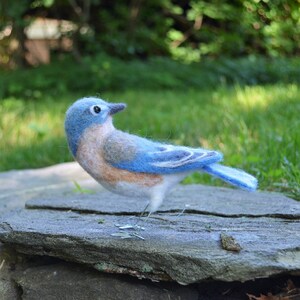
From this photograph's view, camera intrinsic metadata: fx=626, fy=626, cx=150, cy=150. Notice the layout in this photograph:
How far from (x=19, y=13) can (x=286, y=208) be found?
5901mm

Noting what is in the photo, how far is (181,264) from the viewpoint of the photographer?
182 cm

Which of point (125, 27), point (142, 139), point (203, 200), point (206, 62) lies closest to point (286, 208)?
point (203, 200)

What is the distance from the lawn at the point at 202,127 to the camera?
10.4ft

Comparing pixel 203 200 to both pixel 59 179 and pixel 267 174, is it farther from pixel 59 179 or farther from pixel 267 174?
pixel 59 179

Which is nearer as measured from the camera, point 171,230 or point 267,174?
point 171,230

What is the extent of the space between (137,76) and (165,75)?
345 millimetres

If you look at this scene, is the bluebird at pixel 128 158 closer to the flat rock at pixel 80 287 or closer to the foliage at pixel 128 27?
the flat rock at pixel 80 287

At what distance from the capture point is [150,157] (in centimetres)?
185

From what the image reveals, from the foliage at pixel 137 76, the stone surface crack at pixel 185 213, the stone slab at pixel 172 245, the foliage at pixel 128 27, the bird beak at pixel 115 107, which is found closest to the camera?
the stone slab at pixel 172 245

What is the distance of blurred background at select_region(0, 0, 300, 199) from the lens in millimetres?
3420

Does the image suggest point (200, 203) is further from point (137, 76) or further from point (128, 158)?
point (137, 76)

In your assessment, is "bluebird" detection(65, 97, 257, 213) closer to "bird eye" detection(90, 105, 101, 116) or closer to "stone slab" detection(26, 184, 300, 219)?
"bird eye" detection(90, 105, 101, 116)

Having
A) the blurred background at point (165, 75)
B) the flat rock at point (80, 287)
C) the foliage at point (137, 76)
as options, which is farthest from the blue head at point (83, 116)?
the foliage at point (137, 76)

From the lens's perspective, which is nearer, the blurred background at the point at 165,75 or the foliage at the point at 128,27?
the blurred background at the point at 165,75
